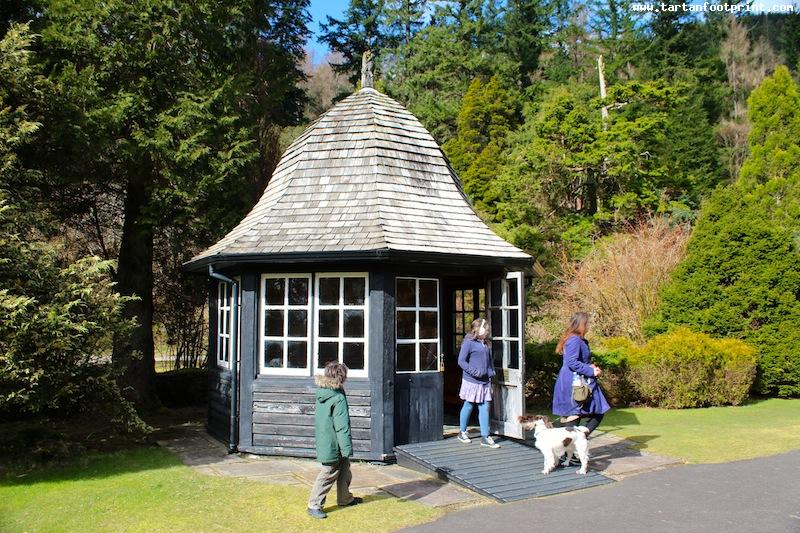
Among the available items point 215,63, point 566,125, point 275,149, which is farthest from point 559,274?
point 215,63

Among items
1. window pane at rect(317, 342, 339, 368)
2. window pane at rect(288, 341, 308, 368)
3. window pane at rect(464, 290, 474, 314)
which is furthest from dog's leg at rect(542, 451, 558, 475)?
window pane at rect(464, 290, 474, 314)

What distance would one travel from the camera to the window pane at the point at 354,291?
335 inches

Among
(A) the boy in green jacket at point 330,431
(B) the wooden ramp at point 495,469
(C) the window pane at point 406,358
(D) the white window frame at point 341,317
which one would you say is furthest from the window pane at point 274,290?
(A) the boy in green jacket at point 330,431

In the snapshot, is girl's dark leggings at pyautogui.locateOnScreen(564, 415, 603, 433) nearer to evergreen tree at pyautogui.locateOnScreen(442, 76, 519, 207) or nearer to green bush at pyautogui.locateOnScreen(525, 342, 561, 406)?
green bush at pyautogui.locateOnScreen(525, 342, 561, 406)

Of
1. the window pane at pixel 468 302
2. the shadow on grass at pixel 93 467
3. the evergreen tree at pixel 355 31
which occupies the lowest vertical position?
the shadow on grass at pixel 93 467

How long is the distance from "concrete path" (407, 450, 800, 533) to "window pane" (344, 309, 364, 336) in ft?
10.1

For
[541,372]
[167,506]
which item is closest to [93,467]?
[167,506]

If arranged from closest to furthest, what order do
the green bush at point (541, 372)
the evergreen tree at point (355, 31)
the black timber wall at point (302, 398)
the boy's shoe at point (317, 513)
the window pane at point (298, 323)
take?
the boy's shoe at point (317, 513), the black timber wall at point (302, 398), the window pane at point (298, 323), the green bush at point (541, 372), the evergreen tree at point (355, 31)

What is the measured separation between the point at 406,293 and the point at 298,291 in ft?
4.87

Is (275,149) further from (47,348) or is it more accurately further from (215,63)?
(47,348)

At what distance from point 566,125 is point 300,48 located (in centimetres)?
1159

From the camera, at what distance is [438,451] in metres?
8.02

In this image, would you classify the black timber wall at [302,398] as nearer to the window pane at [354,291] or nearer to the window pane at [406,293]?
the window pane at [354,291]

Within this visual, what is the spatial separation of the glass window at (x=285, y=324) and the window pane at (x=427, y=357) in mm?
1546
